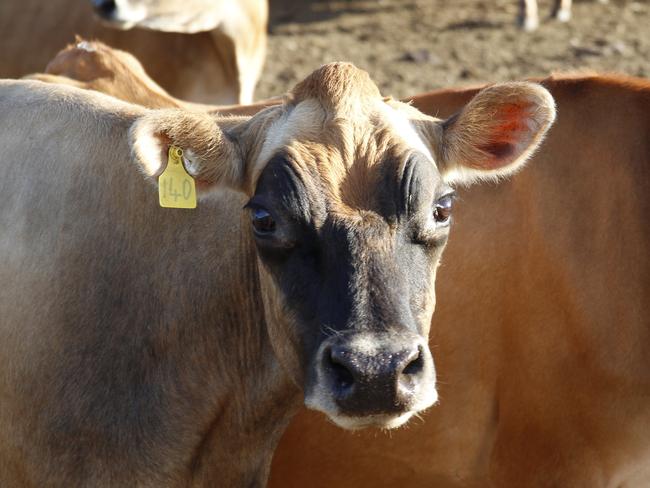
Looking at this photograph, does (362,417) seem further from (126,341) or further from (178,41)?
(178,41)

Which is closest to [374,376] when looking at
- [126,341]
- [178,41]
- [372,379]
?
[372,379]

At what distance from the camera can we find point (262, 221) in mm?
3402

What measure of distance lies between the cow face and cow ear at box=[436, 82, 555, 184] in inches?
178

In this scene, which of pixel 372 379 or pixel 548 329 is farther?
pixel 548 329

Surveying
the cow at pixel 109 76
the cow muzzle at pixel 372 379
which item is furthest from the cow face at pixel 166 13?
the cow muzzle at pixel 372 379

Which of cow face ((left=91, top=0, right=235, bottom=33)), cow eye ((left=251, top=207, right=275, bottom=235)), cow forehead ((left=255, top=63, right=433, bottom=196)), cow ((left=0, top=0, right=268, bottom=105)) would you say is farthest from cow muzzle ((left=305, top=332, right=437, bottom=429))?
cow ((left=0, top=0, right=268, bottom=105))

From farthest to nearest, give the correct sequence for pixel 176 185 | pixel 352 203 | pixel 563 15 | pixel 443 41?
pixel 563 15 < pixel 443 41 < pixel 176 185 < pixel 352 203

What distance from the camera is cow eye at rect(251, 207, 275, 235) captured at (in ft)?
11.1

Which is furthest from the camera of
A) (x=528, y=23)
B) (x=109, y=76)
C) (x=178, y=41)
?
(x=528, y=23)

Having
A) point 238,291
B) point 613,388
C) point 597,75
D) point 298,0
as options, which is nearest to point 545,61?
point 298,0

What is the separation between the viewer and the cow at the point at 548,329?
14.1 feet

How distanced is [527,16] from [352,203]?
811cm

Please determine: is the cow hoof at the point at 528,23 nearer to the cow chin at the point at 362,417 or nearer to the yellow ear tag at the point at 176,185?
the yellow ear tag at the point at 176,185

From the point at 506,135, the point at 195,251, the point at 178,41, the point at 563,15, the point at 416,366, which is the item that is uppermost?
the point at 506,135
